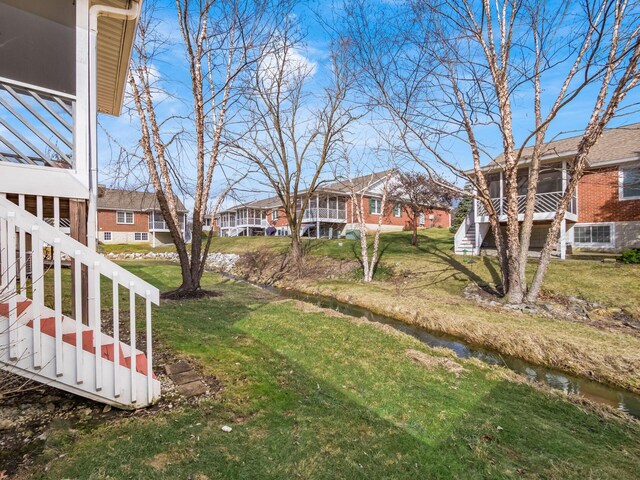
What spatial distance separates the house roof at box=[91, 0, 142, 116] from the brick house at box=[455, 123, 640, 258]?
12.7m

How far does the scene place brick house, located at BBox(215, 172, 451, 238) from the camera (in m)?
26.3

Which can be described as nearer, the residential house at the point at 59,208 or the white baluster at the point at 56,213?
the residential house at the point at 59,208

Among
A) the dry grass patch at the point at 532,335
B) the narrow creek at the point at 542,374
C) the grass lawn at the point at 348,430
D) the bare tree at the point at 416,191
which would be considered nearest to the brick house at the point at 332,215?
the bare tree at the point at 416,191

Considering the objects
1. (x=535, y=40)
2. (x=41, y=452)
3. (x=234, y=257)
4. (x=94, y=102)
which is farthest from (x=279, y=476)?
(x=234, y=257)

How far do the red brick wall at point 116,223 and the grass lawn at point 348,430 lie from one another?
35.4 metres

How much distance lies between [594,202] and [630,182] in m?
1.45

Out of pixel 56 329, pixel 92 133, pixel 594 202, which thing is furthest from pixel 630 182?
pixel 56 329

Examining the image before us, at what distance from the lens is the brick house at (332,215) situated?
26.3 m

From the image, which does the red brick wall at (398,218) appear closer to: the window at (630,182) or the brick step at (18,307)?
the window at (630,182)

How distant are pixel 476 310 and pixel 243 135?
1042cm

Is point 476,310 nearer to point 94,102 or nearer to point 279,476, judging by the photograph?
point 279,476

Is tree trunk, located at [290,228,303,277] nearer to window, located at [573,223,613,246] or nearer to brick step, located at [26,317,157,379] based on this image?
brick step, located at [26,317,157,379]

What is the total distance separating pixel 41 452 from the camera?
2428mm

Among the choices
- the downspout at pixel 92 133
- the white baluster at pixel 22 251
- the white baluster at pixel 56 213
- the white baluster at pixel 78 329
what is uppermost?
the downspout at pixel 92 133
